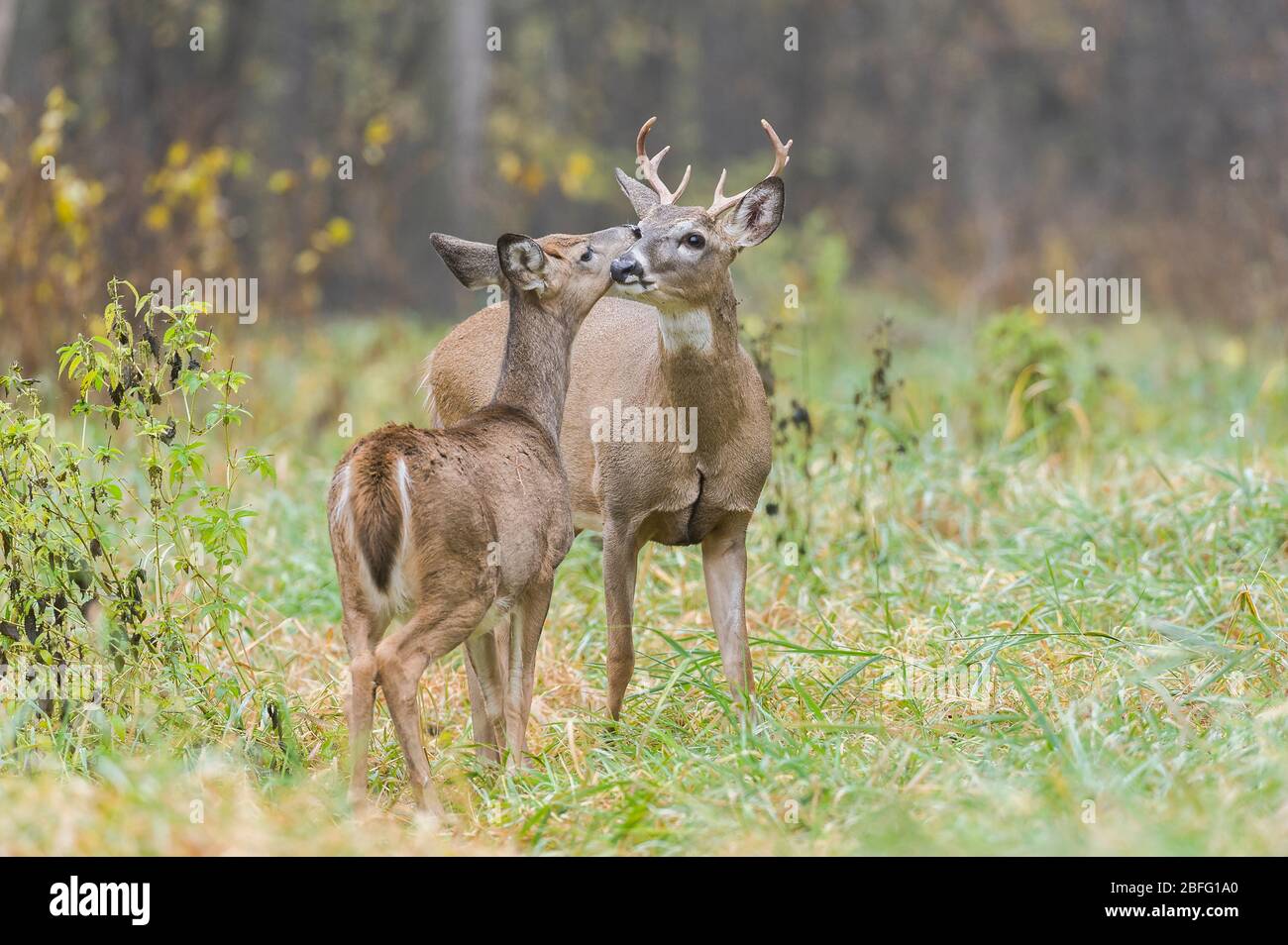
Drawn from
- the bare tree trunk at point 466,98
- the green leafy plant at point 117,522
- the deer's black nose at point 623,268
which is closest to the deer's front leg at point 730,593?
the deer's black nose at point 623,268

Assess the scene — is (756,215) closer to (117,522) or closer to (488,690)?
(488,690)

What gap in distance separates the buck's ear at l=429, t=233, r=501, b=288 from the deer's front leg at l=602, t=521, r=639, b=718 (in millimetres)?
1053

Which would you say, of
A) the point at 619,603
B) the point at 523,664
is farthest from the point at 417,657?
the point at 619,603

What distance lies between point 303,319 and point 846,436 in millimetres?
5566

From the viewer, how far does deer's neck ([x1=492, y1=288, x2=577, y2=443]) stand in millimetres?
5457

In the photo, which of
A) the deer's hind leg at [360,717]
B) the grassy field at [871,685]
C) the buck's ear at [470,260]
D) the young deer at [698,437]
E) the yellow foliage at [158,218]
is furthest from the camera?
the yellow foliage at [158,218]

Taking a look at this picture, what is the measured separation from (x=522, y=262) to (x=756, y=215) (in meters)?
1.06

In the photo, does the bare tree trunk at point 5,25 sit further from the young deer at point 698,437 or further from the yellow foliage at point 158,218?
the young deer at point 698,437

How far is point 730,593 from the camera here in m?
5.95

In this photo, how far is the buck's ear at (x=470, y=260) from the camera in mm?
5445

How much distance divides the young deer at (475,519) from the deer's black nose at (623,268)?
16 cm

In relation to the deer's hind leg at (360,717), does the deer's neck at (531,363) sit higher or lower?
higher
